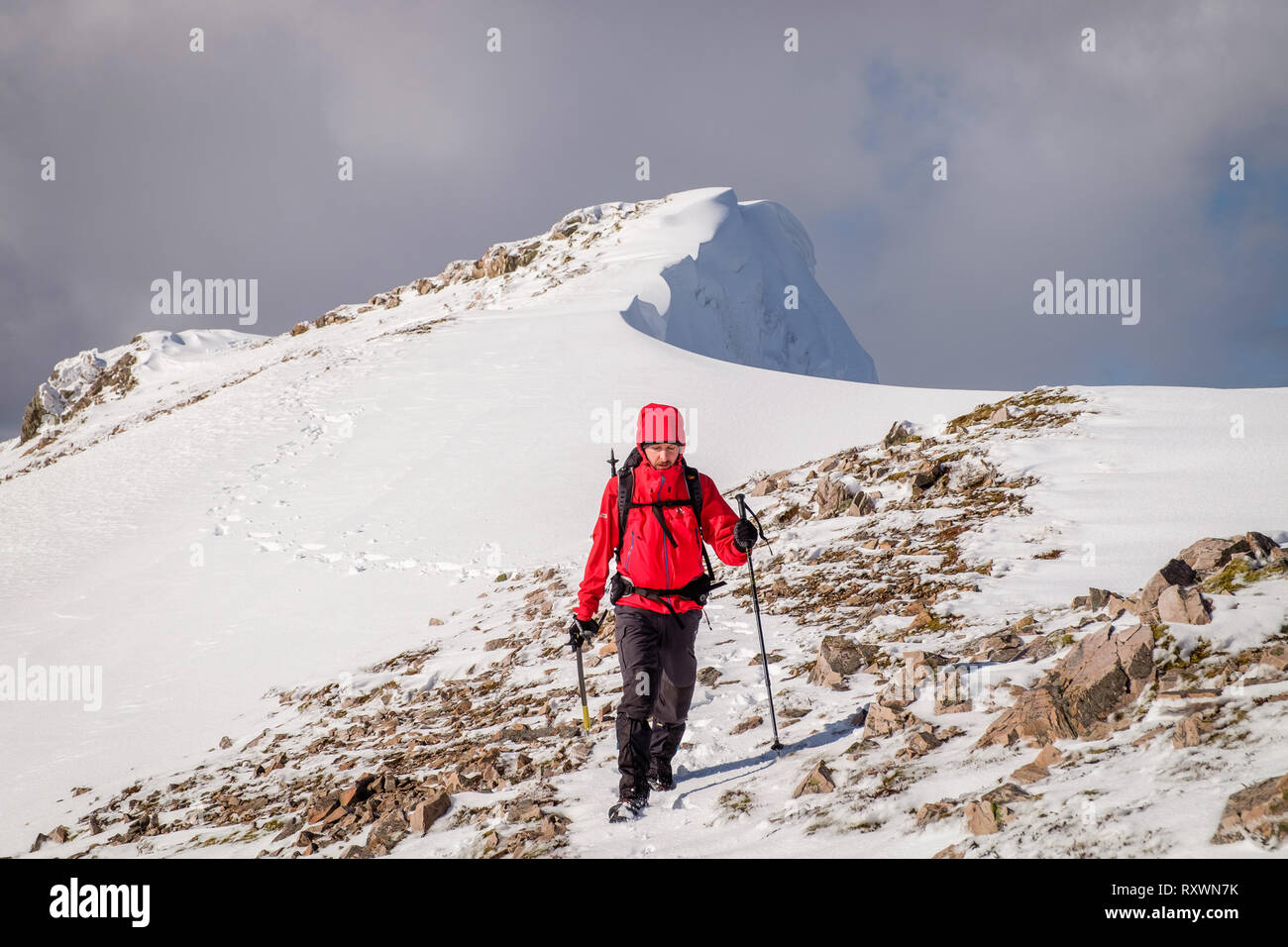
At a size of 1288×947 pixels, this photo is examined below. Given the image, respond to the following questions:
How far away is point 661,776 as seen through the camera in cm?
522

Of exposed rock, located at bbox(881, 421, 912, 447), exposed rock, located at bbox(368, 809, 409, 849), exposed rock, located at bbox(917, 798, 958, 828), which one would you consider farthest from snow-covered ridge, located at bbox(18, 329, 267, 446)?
exposed rock, located at bbox(917, 798, 958, 828)

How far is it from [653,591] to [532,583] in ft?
29.1

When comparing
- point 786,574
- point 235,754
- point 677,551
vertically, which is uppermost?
point 677,551

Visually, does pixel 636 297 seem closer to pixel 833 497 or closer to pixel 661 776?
pixel 833 497

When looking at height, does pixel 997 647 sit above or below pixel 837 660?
above

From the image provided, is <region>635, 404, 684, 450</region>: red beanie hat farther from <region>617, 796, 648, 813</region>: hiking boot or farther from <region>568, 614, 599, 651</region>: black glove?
<region>617, 796, 648, 813</region>: hiking boot

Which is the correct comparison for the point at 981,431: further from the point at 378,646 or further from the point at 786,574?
the point at 378,646

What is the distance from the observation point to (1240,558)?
512 cm

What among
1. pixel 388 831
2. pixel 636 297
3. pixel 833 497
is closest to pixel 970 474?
pixel 833 497

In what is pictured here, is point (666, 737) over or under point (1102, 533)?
under

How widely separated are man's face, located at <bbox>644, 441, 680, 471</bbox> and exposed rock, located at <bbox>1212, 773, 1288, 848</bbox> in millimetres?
3464

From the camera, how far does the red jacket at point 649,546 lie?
514 centimetres

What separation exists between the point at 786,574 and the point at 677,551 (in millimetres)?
5079
